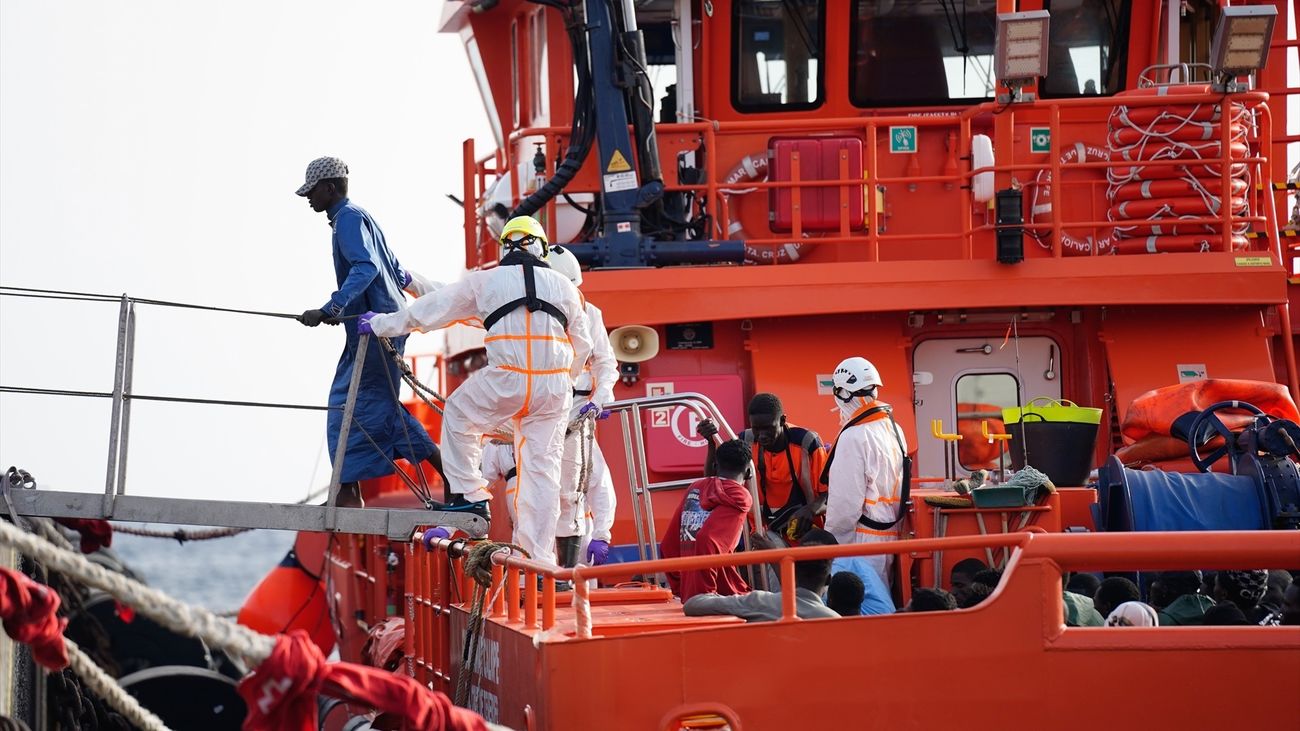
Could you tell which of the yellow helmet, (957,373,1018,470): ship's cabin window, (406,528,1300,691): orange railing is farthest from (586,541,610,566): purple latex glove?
(957,373,1018,470): ship's cabin window

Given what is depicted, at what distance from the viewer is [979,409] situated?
11.0 metres

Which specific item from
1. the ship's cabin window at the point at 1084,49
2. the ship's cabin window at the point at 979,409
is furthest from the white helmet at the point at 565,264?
the ship's cabin window at the point at 1084,49

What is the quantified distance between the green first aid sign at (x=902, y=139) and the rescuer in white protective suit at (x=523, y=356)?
14.1 feet

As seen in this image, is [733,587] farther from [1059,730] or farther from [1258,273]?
[1258,273]

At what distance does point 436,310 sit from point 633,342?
8.09ft

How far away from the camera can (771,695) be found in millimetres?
6293

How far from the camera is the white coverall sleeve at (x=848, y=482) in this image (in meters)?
8.67

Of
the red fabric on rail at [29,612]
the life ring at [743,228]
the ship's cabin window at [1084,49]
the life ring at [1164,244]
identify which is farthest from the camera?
the ship's cabin window at [1084,49]

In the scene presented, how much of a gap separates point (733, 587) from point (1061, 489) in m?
2.18

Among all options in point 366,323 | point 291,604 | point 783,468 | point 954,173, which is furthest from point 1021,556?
point 291,604

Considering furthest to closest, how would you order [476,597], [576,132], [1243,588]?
[576,132] → [1243,588] → [476,597]

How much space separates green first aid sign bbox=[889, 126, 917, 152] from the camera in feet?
39.4

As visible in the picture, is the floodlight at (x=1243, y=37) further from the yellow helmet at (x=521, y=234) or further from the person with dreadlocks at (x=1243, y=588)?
the yellow helmet at (x=521, y=234)

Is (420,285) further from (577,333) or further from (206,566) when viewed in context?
(206,566)
